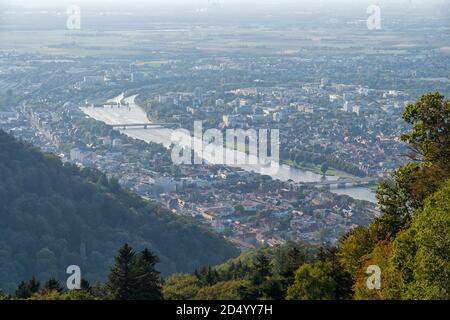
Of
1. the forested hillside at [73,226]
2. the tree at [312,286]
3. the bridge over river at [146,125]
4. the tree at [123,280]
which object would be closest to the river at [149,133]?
the bridge over river at [146,125]

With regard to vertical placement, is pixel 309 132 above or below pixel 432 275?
below

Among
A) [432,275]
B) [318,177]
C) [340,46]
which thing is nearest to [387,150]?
[318,177]

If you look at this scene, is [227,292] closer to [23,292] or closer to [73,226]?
→ [23,292]

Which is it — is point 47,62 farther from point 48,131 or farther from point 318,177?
point 318,177

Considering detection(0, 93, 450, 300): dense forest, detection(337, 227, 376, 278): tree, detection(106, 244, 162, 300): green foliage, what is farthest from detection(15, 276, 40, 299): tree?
detection(337, 227, 376, 278): tree

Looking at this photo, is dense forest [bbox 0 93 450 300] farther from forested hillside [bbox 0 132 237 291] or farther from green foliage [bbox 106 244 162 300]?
forested hillside [bbox 0 132 237 291]

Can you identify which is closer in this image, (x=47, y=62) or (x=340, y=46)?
(x=47, y=62)

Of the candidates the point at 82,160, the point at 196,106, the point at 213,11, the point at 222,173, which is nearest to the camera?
the point at 222,173
